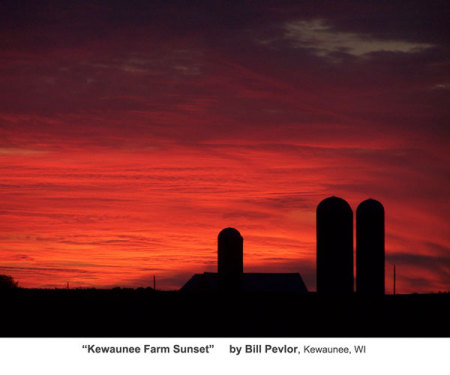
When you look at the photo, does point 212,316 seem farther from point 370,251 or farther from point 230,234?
point 370,251

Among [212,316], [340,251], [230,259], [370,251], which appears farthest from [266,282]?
[212,316]

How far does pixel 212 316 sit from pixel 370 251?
34.4 feet

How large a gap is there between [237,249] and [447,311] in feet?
32.8

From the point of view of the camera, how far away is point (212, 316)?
17.2 meters

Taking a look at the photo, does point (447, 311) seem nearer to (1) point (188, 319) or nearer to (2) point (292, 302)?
(2) point (292, 302)

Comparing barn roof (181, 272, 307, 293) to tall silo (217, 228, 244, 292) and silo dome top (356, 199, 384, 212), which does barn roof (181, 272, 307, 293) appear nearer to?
tall silo (217, 228, 244, 292)

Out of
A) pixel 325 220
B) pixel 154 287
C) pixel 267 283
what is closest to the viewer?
pixel 325 220

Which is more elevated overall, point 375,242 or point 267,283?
point 375,242

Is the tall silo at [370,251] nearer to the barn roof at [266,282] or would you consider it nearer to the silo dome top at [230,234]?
the silo dome top at [230,234]

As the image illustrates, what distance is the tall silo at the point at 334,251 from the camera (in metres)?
25.4

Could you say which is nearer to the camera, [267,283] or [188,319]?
[188,319]

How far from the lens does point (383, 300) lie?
19.3 metres

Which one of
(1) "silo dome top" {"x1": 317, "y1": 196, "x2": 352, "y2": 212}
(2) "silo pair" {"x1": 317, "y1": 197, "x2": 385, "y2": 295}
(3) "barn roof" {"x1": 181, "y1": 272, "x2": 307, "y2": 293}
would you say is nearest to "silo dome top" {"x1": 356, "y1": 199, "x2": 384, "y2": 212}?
(2) "silo pair" {"x1": 317, "y1": 197, "x2": 385, "y2": 295}
